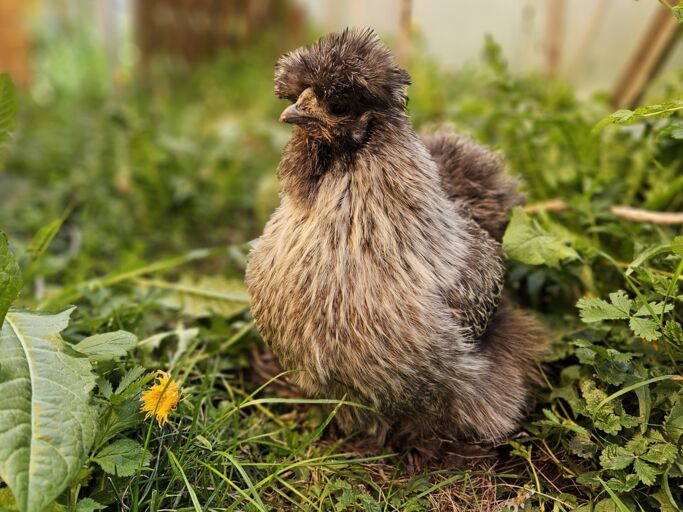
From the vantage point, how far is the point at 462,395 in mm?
2180

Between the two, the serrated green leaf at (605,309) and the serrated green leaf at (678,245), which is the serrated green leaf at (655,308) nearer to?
the serrated green leaf at (605,309)

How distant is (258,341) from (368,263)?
1.08m

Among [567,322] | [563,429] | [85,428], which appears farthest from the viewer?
[567,322]

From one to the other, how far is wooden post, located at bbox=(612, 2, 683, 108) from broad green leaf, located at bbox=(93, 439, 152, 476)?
375cm

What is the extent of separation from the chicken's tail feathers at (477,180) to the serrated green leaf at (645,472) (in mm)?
1113

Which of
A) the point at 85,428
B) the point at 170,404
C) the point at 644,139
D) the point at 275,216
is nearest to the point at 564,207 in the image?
the point at 644,139

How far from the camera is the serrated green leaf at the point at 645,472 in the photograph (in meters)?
1.87

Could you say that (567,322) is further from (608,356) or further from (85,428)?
(85,428)

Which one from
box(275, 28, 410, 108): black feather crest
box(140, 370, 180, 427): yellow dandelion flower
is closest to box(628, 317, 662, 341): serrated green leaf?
box(275, 28, 410, 108): black feather crest

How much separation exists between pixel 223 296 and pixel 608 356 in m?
1.79

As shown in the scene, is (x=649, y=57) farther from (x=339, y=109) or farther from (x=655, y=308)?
(x=339, y=109)

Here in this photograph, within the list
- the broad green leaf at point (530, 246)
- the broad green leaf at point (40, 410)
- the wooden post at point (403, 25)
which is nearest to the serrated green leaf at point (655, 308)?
the broad green leaf at point (530, 246)

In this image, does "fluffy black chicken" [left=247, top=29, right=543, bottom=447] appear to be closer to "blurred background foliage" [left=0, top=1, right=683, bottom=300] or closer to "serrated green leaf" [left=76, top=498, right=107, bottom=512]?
"serrated green leaf" [left=76, top=498, right=107, bottom=512]

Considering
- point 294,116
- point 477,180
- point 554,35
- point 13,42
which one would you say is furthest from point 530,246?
point 13,42
